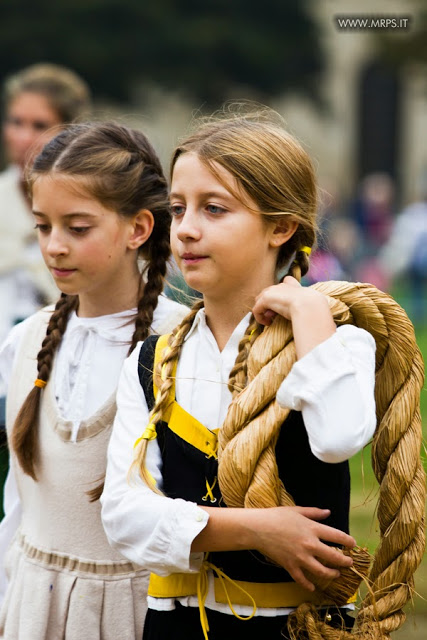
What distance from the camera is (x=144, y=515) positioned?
2.50m

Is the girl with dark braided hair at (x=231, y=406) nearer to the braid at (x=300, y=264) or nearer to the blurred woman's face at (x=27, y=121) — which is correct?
the braid at (x=300, y=264)

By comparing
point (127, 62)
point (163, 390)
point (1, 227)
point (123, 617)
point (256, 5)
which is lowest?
point (123, 617)

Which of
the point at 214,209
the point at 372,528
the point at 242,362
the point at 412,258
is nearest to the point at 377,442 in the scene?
the point at 372,528

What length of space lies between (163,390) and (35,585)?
35.1 inches

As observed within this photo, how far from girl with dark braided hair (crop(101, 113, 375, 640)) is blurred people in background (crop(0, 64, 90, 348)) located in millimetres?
2332

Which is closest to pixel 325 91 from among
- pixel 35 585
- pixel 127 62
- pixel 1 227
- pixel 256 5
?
pixel 256 5

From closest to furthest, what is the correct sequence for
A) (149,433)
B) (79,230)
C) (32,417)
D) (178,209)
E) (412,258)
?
(149,433) → (178,209) → (79,230) → (32,417) → (412,258)

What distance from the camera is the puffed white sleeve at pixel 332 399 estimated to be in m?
2.33

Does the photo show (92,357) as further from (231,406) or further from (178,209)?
(231,406)

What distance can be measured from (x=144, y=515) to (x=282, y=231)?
78 cm

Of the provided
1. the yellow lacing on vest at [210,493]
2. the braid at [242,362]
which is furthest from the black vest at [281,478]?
the braid at [242,362]

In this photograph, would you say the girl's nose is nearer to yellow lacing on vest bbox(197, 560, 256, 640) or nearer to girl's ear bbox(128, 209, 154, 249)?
girl's ear bbox(128, 209, 154, 249)

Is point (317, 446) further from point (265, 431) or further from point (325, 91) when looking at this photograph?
point (325, 91)

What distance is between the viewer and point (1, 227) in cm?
529
